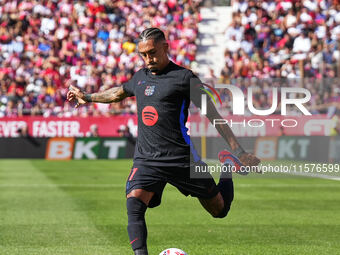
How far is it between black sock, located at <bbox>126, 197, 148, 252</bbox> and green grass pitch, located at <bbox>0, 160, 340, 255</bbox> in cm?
179

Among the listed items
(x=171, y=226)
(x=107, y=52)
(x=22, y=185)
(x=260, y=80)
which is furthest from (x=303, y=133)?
(x=171, y=226)

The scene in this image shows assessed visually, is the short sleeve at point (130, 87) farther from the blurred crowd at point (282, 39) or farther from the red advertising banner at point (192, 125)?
the blurred crowd at point (282, 39)

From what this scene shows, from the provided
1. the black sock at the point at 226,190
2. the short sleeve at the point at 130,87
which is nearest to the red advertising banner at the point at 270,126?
the black sock at the point at 226,190

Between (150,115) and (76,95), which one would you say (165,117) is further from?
(76,95)

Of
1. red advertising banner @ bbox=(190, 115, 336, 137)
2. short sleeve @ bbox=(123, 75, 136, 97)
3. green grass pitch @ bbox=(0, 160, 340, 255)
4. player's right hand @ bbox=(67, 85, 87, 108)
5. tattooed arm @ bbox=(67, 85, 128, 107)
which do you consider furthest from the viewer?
red advertising banner @ bbox=(190, 115, 336, 137)

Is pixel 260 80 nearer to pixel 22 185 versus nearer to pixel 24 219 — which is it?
pixel 22 185

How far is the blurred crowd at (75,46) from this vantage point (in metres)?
29.8

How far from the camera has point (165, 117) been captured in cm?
692

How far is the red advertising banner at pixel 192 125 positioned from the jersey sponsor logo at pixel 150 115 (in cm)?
2085

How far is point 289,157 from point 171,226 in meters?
16.2

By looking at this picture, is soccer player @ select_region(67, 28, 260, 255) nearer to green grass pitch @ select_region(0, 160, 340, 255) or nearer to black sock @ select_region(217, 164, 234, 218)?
black sock @ select_region(217, 164, 234, 218)

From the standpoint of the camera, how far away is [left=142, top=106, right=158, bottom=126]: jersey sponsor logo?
693 cm

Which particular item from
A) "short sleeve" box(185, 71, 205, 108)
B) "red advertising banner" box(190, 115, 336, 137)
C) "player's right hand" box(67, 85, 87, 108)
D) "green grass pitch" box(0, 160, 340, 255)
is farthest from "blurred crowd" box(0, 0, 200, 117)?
"short sleeve" box(185, 71, 205, 108)

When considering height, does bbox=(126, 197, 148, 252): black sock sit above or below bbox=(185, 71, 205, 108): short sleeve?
below
